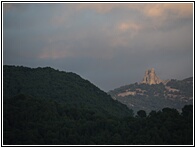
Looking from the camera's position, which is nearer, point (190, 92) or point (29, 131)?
point (29, 131)

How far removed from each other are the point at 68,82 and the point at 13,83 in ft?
34.2

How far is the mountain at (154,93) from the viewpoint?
406ft

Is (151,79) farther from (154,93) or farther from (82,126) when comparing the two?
(82,126)

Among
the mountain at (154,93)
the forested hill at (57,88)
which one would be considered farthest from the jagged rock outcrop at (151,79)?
the forested hill at (57,88)

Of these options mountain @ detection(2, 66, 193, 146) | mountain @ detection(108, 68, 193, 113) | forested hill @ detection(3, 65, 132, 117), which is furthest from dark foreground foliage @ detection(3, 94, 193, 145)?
mountain @ detection(108, 68, 193, 113)

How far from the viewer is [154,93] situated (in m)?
146

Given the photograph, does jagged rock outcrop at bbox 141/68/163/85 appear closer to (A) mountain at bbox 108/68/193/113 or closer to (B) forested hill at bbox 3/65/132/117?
(A) mountain at bbox 108/68/193/113

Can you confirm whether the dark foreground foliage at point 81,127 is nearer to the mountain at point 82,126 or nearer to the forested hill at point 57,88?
the mountain at point 82,126

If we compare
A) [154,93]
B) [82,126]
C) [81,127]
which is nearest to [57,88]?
[82,126]

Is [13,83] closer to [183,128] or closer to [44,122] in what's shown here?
[44,122]

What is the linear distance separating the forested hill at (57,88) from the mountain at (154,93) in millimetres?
47504

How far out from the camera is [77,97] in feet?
204

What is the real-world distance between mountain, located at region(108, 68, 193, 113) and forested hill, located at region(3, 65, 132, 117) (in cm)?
4750

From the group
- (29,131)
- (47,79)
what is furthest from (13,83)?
(29,131)
